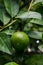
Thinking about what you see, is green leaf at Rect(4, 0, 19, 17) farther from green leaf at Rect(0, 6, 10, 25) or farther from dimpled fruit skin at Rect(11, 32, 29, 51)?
dimpled fruit skin at Rect(11, 32, 29, 51)

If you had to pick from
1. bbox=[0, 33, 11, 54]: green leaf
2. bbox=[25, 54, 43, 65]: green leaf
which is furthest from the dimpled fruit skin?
bbox=[25, 54, 43, 65]: green leaf

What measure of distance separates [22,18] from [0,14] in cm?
13

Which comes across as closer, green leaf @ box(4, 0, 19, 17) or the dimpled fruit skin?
the dimpled fruit skin

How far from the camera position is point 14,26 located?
107 centimetres

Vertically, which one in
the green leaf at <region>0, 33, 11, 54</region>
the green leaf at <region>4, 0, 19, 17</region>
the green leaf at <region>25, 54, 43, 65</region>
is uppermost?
the green leaf at <region>4, 0, 19, 17</region>

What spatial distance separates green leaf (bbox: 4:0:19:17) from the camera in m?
1.05

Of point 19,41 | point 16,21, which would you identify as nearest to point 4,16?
point 16,21

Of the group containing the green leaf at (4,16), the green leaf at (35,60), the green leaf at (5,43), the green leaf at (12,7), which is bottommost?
the green leaf at (35,60)

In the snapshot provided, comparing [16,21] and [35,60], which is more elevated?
[16,21]

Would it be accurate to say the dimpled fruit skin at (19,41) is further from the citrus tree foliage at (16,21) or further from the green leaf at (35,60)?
the green leaf at (35,60)

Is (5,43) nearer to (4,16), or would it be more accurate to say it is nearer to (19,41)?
(19,41)

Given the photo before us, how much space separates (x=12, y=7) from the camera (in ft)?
3.56

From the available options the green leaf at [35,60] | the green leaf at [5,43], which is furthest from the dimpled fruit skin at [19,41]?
the green leaf at [35,60]

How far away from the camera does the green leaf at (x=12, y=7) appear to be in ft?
3.44
